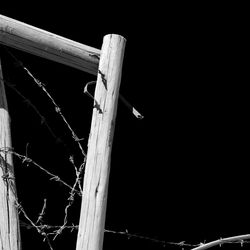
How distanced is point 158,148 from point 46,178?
0.95 m

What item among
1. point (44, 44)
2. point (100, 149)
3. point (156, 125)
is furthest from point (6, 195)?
point (156, 125)

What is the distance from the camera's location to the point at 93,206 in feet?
5.80

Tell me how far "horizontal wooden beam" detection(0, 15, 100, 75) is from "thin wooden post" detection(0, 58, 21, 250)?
0.14m

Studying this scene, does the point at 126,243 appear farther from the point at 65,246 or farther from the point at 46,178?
the point at 46,178

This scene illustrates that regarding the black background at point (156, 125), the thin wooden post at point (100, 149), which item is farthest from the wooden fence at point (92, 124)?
the black background at point (156, 125)

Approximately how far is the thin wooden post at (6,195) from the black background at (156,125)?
8.53 feet

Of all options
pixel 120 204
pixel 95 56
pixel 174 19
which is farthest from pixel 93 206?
pixel 174 19

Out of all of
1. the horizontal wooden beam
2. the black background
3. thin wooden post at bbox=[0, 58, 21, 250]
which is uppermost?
the black background

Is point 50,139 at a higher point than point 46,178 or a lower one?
higher

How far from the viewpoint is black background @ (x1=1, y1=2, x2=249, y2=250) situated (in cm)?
455

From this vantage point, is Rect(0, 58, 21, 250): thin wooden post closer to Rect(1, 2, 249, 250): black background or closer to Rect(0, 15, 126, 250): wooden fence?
Rect(0, 15, 126, 250): wooden fence

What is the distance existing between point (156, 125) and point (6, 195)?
3184mm

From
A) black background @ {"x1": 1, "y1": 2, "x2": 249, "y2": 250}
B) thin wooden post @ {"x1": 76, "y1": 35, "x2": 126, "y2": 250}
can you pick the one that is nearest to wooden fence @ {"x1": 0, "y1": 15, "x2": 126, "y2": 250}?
thin wooden post @ {"x1": 76, "y1": 35, "x2": 126, "y2": 250}

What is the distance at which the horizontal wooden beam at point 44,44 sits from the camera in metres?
1.87
